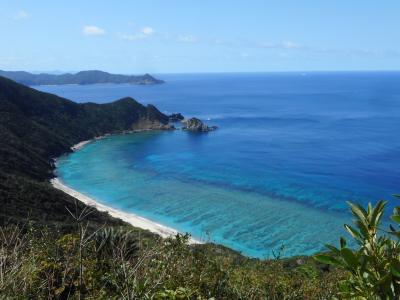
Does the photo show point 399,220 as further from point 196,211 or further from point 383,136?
point 383,136

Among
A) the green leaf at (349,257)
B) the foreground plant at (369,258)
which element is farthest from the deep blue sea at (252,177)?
the green leaf at (349,257)

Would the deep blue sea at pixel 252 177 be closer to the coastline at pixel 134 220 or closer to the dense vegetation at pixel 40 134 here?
the coastline at pixel 134 220

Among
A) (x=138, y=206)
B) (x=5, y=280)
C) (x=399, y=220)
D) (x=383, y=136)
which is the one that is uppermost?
(x=399, y=220)

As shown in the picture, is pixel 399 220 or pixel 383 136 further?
pixel 383 136

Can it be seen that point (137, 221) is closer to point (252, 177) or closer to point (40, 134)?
point (252, 177)

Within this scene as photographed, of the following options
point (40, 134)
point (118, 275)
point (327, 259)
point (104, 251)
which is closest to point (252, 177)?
point (40, 134)

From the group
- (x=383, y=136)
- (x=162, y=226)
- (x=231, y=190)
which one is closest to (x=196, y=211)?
A: (x=162, y=226)

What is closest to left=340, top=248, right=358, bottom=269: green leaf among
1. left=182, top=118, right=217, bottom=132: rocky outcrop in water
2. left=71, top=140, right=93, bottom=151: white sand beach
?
left=71, top=140, right=93, bottom=151: white sand beach
